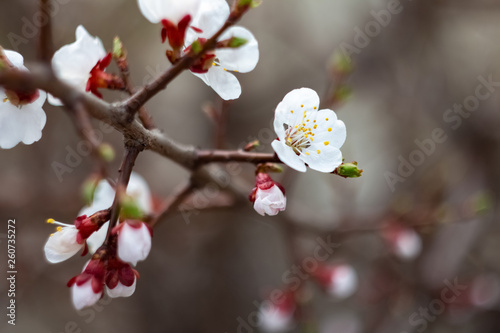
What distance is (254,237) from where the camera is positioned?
3.46 meters

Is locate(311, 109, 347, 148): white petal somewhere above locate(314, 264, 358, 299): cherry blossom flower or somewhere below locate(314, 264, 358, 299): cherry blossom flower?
above

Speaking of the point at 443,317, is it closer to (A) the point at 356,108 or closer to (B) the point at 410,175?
(B) the point at 410,175

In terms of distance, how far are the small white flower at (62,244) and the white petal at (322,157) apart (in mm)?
582

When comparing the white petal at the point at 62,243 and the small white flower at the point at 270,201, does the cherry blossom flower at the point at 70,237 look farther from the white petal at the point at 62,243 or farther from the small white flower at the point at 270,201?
the small white flower at the point at 270,201

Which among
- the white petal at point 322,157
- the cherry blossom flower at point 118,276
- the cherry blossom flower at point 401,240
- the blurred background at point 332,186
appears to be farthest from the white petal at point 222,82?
the cherry blossom flower at point 401,240

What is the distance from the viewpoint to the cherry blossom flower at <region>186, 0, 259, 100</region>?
972 millimetres

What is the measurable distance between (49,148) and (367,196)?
2532 mm

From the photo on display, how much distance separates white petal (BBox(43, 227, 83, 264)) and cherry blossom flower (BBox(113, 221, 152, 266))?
6.2 inches

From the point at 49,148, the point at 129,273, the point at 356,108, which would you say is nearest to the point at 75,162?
the point at 49,148

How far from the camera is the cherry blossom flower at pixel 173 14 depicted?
94 centimetres

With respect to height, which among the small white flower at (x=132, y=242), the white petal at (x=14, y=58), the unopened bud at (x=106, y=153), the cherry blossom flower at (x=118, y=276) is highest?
the white petal at (x=14, y=58)

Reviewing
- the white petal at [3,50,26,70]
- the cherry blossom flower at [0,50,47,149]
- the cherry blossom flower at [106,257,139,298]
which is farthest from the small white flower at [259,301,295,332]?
the white petal at [3,50,26,70]

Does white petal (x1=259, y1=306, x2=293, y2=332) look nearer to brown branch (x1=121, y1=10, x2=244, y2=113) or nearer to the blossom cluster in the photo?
the blossom cluster

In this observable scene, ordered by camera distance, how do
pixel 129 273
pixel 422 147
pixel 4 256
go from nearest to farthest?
pixel 129 273 < pixel 4 256 < pixel 422 147
